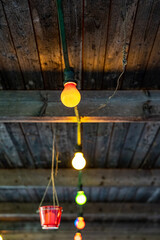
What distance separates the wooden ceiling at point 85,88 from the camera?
1.46m

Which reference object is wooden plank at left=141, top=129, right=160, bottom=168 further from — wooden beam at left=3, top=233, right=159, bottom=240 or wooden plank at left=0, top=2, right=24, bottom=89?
wooden beam at left=3, top=233, right=159, bottom=240

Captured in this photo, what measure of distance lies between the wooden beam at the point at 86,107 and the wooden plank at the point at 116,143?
633 mm

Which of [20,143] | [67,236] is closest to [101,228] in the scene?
[67,236]

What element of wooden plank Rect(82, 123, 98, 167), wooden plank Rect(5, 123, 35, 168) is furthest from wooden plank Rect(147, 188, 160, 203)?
wooden plank Rect(5, 123, 35, 168)

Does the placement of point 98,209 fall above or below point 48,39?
below

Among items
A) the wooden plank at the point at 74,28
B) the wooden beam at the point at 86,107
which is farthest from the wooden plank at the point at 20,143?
the wooden plank at the point at 74,28

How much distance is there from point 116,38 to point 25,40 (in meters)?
0.74

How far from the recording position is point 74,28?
152 cm

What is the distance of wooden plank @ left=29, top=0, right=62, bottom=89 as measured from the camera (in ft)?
4.60

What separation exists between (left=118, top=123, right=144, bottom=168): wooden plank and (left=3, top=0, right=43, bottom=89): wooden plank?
4.32 feet

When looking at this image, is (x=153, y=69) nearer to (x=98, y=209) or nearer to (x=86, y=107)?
(x=86, y=107)

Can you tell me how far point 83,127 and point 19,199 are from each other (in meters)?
3.04

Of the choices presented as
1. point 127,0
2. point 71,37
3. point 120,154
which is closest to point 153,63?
point 127,0

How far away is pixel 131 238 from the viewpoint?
6422mm
